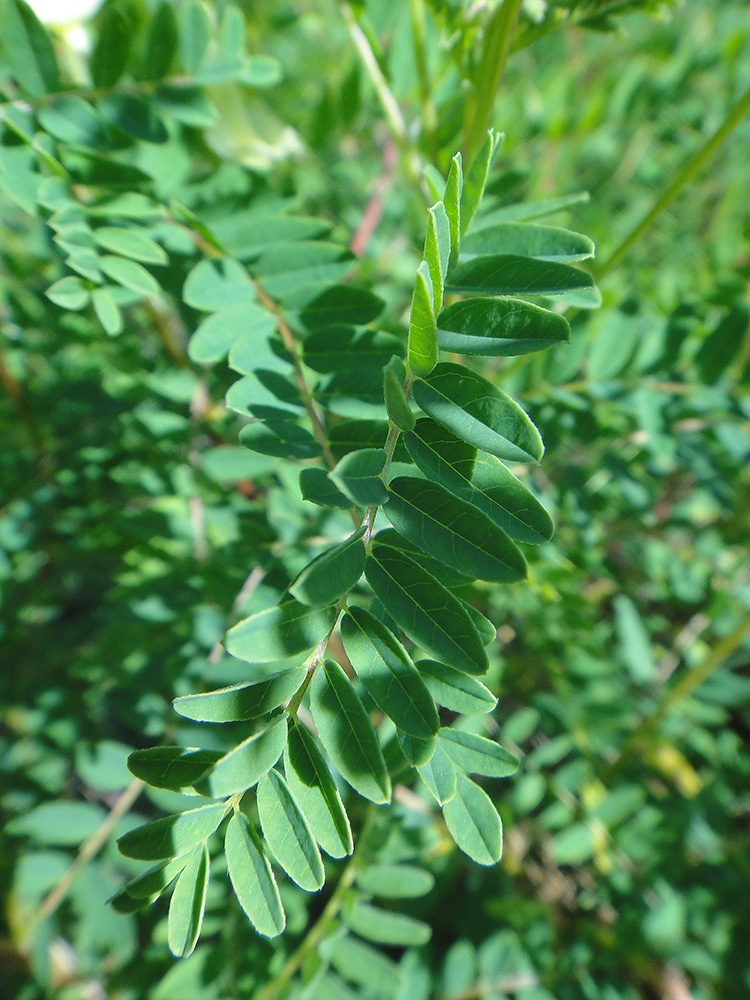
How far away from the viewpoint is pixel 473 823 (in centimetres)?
45

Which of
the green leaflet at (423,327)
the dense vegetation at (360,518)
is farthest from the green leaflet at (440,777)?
the green leaflet at (423,327)

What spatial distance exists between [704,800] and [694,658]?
21 cm

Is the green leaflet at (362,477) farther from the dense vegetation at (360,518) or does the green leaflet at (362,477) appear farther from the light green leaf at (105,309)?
the light green leaf at (105,309)

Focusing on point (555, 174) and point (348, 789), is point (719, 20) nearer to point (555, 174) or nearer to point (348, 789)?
point (555, 174)

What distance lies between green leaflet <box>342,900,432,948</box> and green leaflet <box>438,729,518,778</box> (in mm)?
336

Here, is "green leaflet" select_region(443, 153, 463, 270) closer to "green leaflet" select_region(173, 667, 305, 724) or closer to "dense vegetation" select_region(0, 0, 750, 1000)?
"dense vegetation" select_region(0, 0, 750, 1000)

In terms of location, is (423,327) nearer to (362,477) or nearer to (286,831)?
(362,477)

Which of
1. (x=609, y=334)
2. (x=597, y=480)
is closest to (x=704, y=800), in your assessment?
(x=597, y=480)

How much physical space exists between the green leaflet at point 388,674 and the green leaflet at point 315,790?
5 centimetres

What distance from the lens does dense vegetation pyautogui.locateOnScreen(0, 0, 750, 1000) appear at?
399mm

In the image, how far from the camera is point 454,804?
1.49 feet

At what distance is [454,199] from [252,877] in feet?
1.29

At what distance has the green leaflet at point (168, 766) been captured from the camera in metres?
0.39

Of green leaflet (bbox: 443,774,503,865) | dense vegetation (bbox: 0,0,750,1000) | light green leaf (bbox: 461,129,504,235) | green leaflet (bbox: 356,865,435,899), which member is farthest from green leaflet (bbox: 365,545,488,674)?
green leaflet (bbox: 356,865,435,899)
